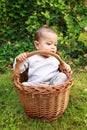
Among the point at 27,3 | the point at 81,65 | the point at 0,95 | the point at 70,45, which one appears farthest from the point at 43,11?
the point at 0,95

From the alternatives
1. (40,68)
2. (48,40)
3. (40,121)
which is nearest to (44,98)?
(40,121)

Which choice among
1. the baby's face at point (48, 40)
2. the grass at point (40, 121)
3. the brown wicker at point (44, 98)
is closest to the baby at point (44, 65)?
the baby's face at point (48, 40)

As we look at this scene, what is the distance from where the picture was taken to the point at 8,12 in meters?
6.36

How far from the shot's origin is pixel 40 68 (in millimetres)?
4105

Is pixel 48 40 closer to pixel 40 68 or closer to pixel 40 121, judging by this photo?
pixel 40 68

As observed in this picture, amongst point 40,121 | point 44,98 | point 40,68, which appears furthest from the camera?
point 40,68

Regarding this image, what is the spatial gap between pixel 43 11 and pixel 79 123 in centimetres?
283

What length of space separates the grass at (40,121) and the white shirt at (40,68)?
0.42 meters

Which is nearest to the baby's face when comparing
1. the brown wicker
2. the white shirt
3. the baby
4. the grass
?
the baby

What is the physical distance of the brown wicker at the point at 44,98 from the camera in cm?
365

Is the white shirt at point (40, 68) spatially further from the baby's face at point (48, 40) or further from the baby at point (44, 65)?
the baby's face at point (48, 40)

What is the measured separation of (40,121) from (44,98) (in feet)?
1.27

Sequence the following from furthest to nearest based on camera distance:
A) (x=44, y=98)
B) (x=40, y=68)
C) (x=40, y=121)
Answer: (x=40, y=68) < (x=40, y=121) < (x=44, y=98)

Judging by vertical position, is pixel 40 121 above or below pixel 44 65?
below
